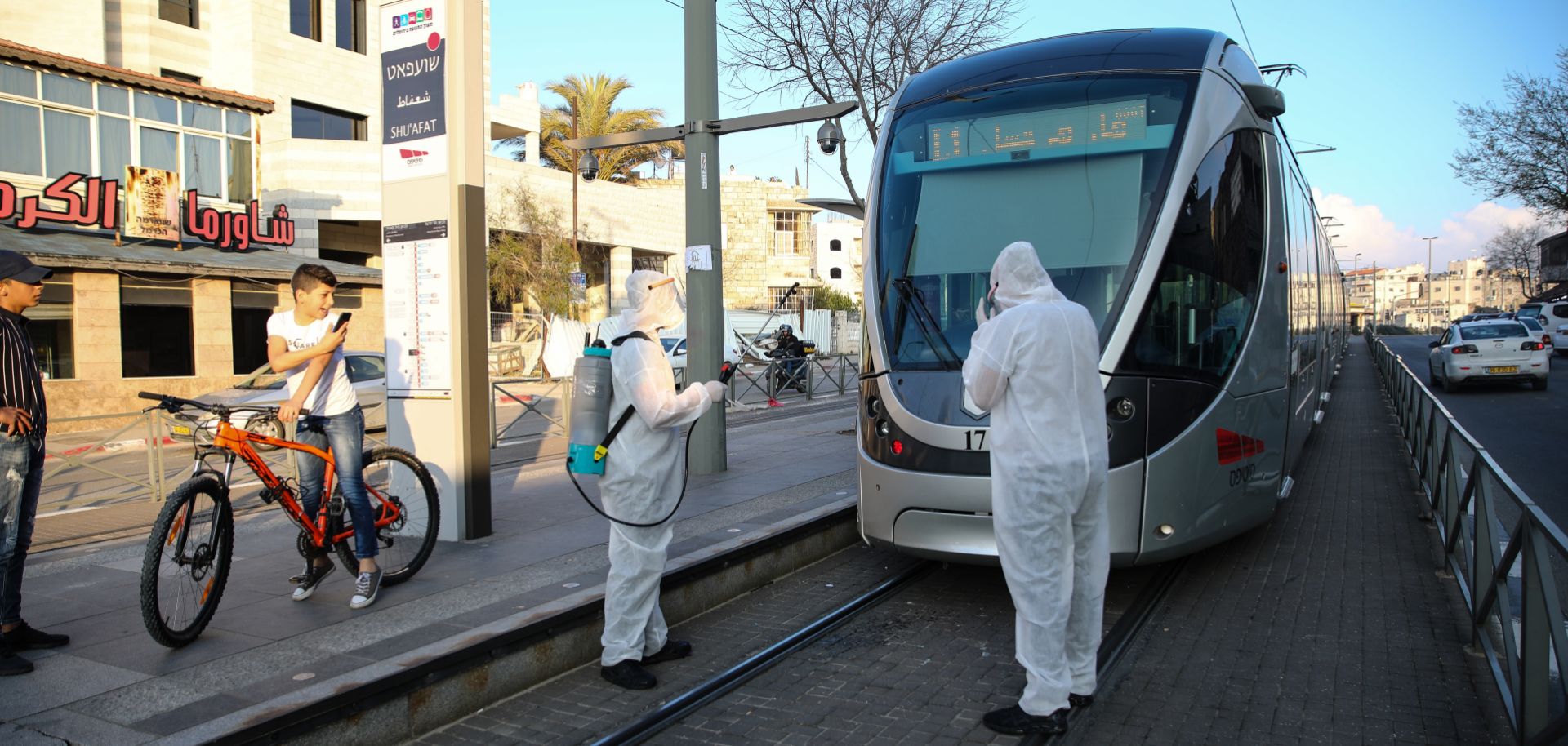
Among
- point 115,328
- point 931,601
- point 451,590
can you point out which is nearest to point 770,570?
point 931,601

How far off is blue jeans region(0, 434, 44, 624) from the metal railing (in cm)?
609

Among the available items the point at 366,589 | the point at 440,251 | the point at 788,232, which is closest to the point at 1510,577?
the point at 366,589

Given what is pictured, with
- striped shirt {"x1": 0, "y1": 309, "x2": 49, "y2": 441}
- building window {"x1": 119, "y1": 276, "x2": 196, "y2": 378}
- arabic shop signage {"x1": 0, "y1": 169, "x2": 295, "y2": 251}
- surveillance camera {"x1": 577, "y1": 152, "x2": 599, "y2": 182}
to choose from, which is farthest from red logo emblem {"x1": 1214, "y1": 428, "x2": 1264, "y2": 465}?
arabic shop signage {"x1": 0, "y1": 169, "x2": 295, "y2": 251}

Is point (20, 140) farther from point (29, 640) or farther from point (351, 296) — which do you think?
point (29, 640)

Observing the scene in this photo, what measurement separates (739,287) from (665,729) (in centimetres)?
5014

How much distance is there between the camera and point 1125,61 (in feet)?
20.9

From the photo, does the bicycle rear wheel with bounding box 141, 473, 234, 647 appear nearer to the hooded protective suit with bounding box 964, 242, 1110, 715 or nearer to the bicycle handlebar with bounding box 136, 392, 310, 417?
the bicycle handlebar with bounding box 136, 392, 310, 417

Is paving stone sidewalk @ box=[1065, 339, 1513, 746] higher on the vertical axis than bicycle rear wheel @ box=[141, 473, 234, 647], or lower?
lower

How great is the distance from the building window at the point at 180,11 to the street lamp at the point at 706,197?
20.6 metres

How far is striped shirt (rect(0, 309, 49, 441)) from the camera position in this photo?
4.57 meters

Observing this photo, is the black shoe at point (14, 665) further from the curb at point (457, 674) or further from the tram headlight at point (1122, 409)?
the tram headlight at point (1122, 409)

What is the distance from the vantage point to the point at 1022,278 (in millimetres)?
4203

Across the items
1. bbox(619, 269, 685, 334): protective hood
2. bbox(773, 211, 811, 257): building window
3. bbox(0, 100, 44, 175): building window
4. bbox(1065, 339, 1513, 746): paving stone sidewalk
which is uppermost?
bbox(773, 211, 811, 257): building window

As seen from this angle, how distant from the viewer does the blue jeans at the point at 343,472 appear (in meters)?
5.60
